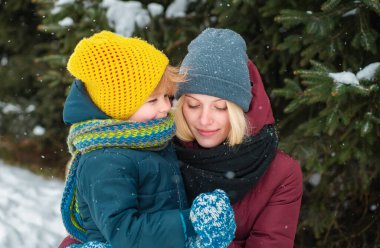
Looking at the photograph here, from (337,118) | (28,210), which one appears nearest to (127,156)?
(337,118)

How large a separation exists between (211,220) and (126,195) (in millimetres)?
367

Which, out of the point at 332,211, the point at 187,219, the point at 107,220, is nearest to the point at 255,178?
the point at 187,219

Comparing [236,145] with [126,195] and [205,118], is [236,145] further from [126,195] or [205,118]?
[126,195]

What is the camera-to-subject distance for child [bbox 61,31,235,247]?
7.02 ft

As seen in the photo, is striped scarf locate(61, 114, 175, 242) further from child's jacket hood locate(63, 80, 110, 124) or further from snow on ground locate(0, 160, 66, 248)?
snow on ground locate(0, 160, 66, 248)

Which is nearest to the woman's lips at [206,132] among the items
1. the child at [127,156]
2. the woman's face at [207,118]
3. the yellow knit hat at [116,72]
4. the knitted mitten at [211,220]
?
the woman's face at [207,118]

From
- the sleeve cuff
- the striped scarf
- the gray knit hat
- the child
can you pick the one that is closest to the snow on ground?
the child

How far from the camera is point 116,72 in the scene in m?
2.27

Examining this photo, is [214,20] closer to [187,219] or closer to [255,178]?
[255,178]

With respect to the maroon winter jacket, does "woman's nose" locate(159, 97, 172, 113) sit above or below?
above

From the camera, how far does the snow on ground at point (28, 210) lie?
4.59 m

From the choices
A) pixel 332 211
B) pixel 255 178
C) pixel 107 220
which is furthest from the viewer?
pixel 332 211

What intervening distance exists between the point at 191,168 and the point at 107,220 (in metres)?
0.75

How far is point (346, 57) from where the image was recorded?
398 cm
